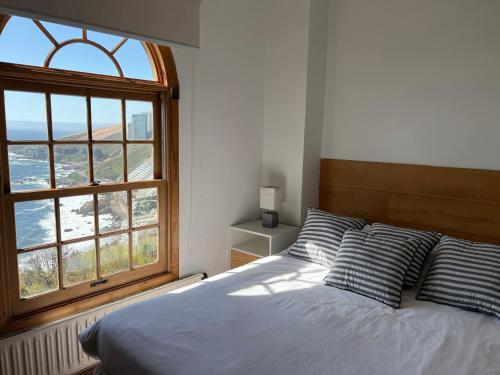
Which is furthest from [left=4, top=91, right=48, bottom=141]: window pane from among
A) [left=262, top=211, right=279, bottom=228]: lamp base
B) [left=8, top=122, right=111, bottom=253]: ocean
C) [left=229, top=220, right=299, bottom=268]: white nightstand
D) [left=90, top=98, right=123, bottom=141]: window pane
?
[left=262, top=211, right=279, bottom=228]: lamp base

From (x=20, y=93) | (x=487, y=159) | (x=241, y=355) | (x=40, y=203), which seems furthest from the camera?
(x=487, y=159)

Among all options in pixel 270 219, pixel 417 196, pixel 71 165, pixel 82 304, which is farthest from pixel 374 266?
pixel 71 165

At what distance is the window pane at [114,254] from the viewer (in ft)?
8.15

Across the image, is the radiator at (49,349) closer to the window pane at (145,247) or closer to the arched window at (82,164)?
the arched window at (82,164)

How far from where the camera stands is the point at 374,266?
6.97ft

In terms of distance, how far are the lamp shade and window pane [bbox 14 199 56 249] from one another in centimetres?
161

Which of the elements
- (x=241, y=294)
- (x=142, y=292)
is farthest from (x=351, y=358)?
(x=142, y=292)

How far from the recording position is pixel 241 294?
2068 millimetres

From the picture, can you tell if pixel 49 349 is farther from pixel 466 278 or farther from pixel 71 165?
pixel 466 278

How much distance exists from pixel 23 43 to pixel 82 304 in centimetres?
156

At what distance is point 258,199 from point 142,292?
1.37 meters

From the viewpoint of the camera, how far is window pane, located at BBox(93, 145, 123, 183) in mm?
2383

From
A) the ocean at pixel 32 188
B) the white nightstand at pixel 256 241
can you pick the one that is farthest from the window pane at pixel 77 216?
the white nightstand at pixel 256 241

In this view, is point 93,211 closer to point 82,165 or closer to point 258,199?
point 82,165
